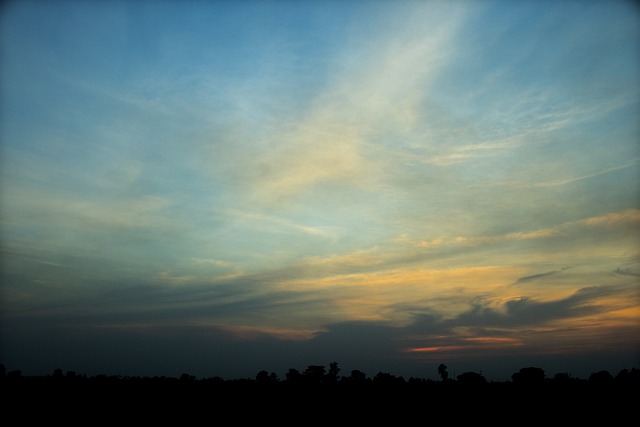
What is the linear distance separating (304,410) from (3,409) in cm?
3382

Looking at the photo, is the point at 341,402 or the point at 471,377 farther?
the point at 471,377

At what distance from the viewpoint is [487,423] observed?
50781 mm

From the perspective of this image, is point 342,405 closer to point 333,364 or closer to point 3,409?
point 3,409

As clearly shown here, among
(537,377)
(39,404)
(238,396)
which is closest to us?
(39,404)

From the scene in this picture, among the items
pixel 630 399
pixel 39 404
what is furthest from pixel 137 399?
pixel 630 399

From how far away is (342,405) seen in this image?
2411 inches

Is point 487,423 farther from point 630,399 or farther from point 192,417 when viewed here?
point 192,417

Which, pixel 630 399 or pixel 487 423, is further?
pixel 630 399

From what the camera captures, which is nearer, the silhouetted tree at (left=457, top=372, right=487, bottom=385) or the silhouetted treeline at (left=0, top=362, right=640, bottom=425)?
the silhouetted treeline at (left=0, top=362, right=640, bottom=425)

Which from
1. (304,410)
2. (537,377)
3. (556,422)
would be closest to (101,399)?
(304,410)

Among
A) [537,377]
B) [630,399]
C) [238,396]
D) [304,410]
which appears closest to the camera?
[304,410]

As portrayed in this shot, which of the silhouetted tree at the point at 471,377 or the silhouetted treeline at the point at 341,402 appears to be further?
the silhouetted tree at the point at 471,377

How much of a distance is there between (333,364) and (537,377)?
60325mm

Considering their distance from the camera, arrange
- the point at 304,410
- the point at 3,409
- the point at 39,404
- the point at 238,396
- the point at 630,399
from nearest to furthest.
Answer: the point at 3,409 < the point at 39,404 < the point at 304,410 < the point at 630,399 < the point at 238,396
